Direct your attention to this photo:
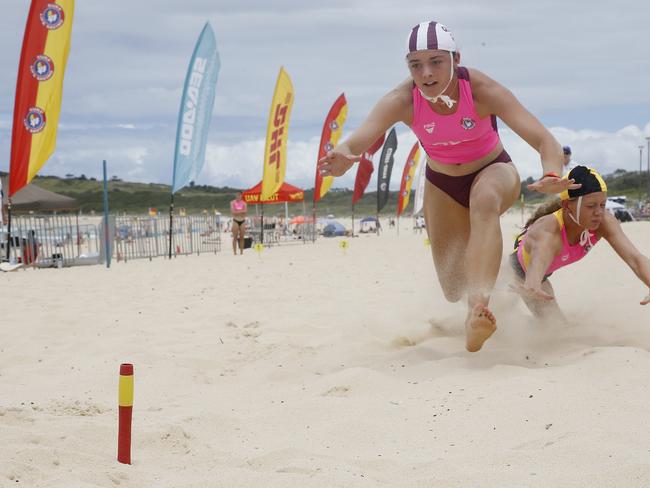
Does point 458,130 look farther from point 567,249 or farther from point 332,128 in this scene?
point 332,128

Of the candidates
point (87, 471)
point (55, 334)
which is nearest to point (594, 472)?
point (87, 471)

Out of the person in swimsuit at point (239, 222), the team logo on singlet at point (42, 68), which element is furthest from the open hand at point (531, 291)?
the person in swimsuit at point (239, 222)

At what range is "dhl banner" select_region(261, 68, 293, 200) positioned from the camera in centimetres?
1898

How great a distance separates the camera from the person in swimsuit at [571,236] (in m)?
4.37

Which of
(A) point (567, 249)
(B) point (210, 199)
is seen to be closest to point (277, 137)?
(A) point (567, 249)

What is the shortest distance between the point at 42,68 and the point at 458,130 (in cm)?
922

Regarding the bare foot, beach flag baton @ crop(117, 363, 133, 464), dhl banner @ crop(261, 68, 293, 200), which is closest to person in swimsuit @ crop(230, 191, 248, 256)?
dhl banner @ crop(261, 68, 293, 200)

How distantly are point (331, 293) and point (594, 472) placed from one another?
5485 millimetres

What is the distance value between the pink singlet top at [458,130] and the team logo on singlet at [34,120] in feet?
29.0

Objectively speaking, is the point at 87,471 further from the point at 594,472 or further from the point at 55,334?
the point at 55,334

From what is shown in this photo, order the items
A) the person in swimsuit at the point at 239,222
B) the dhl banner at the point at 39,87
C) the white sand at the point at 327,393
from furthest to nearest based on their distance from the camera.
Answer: the person in swimsuit at the point at 239,222 → the dhl banner at the point at 39,87 → the white sand at the point at 327,393

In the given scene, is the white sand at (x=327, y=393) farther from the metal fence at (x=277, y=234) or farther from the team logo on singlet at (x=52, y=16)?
the metal fence at (x=277, y=234)

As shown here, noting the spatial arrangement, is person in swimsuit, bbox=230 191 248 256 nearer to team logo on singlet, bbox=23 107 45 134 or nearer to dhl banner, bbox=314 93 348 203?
dhl banner, bbox=314 93 348 203

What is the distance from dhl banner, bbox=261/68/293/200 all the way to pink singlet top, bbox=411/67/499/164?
1462 cm
